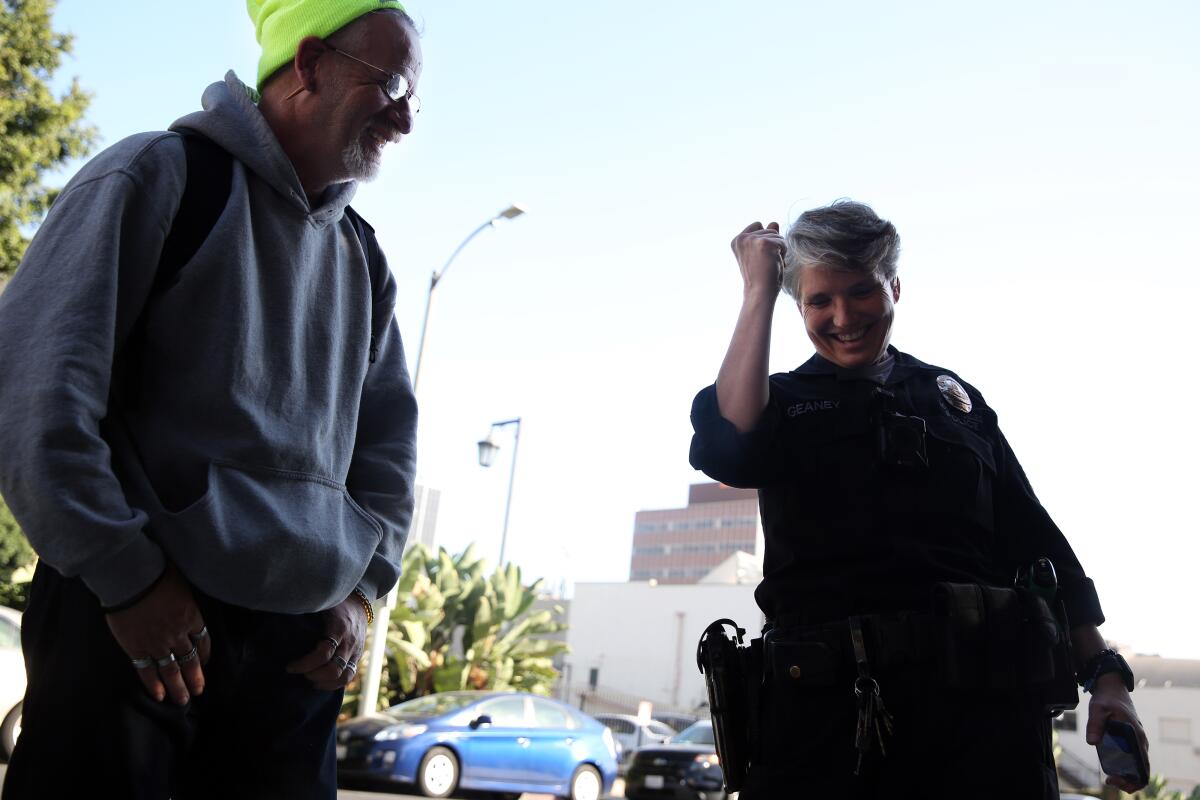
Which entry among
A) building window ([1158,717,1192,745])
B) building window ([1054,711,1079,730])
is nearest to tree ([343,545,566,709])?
building window ([1054,711,1079,730])

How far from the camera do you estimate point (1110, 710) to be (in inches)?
94.2

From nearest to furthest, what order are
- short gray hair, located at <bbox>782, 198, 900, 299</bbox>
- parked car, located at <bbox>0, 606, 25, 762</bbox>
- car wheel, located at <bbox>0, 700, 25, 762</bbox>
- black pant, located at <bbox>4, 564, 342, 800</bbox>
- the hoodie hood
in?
black pant, located at <bbox>4, 564, 342, 800</bbox> → the hoodie hood → short gray hair, located at <bbox>782, 198, 900, 299</bbox> → car wheel, located at <bbox>0, 700, 25, 762</bbox> → parked car, located at <bbox>0, 606, 25, 762</bbox>

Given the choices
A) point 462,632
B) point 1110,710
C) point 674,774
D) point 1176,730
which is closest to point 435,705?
point 674,774

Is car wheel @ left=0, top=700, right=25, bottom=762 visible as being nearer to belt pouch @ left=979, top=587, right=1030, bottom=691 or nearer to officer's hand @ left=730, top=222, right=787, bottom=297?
officer's hand @ left=730, top=222, right=787, bottom=297

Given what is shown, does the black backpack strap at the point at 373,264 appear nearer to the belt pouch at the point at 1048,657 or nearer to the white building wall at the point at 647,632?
the belt pouch at the point at 1048,657

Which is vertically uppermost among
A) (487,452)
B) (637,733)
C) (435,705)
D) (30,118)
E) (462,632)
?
(30,118)

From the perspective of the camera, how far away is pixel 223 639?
1.82 metres

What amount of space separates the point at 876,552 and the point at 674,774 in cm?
1306

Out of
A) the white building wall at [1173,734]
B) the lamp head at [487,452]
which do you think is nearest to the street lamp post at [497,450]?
the lamp head at [487,452]

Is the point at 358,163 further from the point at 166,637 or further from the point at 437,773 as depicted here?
the point at 437,773

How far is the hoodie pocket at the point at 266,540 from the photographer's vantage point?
5.65ft

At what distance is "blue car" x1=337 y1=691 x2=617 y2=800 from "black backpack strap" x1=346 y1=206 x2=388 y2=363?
1053 cm

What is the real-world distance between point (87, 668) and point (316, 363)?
0.68m

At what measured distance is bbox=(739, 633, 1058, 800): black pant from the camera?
210 cm
